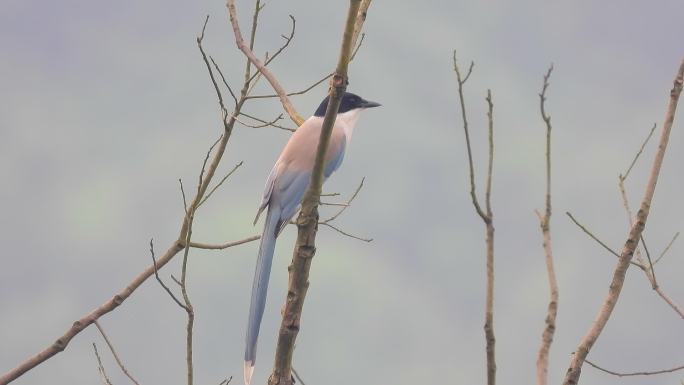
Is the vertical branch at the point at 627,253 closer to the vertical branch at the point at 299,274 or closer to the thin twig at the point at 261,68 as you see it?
the vertical branch at the point at 299,274

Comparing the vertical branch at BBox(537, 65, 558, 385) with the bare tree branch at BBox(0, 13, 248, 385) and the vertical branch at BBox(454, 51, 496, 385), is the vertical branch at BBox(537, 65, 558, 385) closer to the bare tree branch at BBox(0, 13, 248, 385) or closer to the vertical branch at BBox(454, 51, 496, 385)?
the vertical branch at BBox(454, 51, 496, 385)

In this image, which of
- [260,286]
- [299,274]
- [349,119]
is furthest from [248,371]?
[349,119]

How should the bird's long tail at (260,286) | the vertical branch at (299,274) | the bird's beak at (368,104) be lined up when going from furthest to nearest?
the bird's beak at (368,104)
the bird's long tail at (260,286)
the vertical branch at (299,274)

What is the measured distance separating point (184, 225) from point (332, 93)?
6.45 feet

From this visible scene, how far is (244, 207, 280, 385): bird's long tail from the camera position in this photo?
4391 mm

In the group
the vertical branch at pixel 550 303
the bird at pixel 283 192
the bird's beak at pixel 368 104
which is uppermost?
the bird's beak at pixel 368 104

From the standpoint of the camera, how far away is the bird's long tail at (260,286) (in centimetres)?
439

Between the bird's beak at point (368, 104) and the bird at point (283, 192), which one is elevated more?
the bird's beak at point (368, 104)

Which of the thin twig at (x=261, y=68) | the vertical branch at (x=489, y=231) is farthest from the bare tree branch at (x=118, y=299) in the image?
the vertical branch at (x=489, y=231)

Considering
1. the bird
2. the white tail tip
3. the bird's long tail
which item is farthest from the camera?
→ the bird

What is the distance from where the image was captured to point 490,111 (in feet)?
10.2

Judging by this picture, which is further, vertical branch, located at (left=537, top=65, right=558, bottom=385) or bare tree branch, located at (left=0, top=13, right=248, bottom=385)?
bare tree branch, located at (left=0, top=13, right=248, bottom=385)

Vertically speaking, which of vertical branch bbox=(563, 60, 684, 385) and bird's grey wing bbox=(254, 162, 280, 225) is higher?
bird's grey wing bbox=(254, 162, 280, 225)

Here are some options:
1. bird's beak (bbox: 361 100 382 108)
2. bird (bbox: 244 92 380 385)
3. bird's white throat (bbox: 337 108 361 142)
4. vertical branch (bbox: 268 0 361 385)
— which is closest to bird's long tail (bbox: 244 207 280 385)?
bird (bbox: 244 92 380 385)
